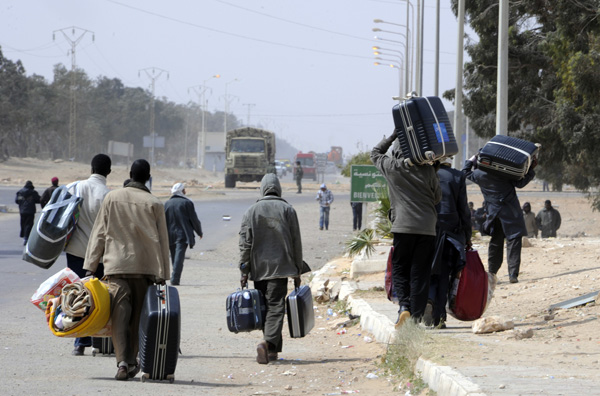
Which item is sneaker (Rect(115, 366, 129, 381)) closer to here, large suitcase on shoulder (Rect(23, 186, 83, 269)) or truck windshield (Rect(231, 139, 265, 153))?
large suitcase on shoulder (Rect(23, 186, 83, 269))

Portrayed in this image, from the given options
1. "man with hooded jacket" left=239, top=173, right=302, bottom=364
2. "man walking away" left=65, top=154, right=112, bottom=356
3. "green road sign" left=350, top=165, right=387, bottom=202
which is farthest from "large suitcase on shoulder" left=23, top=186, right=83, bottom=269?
"green road sign" left=350, top=165, right=387, bottom=202

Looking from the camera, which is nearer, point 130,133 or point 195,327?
point 195,327

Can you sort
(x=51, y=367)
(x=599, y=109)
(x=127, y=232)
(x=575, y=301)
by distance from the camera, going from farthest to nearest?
(x=599, y=109)
(x=575, y=301)
(x=51, y=367)
(x=127, y=232)

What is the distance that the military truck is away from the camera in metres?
55.4

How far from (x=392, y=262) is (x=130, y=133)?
4746 inches

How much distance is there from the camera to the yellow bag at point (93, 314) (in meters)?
7.08

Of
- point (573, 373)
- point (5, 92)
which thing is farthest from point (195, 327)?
point (5, 92)

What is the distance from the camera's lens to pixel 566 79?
26.8m

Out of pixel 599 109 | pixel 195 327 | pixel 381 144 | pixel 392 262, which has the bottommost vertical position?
pixel 195 327

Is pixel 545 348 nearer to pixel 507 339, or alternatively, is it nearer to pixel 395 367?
pixel 507 339

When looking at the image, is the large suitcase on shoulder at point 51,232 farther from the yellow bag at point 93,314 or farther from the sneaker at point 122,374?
the sneaker at point 122,374

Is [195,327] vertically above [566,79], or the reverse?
[566,79]

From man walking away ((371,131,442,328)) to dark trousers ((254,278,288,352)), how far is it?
1093mm

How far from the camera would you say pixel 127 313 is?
23.9 ft
